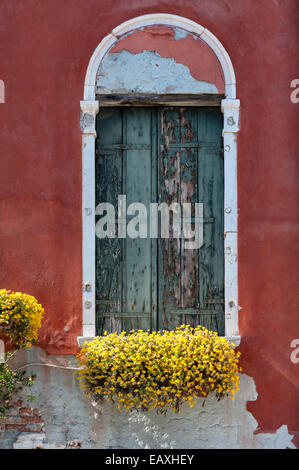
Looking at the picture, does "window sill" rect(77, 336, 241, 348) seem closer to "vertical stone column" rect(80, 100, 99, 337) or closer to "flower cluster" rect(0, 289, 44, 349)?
"vertical stone column" rect(80, 100, 99, 337)

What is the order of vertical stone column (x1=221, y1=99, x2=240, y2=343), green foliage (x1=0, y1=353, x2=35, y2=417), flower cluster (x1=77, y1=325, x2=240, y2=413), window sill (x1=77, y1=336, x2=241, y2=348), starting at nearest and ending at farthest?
flower cluster (x1=77, y1=325, x2=240, y2=413) < green foliage (x1=0, y1=353, x2=35, y2=417) < window sill (x1=77, y1=336, x2=241, y2=348) < vertical stone column (x1=221, y1=99, x2=240, y2=343)

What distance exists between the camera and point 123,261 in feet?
18.7

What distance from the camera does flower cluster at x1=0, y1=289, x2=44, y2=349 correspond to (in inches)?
202

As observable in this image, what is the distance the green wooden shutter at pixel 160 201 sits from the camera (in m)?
5.65

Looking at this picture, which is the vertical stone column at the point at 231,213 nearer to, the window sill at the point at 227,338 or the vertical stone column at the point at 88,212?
the window sill at the point at 227,338

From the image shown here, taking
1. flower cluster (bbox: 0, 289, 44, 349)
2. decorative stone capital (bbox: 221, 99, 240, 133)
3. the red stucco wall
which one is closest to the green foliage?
flower cluster (bbox: 0, 289, 44, 349)

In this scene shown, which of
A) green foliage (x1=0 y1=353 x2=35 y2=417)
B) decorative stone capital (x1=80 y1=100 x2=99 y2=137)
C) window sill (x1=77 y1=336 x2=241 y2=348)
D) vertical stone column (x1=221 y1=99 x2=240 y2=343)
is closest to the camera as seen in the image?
green foliage (x1=0 y1=353 x2=35 y2=417)

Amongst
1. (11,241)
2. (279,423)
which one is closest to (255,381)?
(279,423)

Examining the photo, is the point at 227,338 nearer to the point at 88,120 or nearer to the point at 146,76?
the point at 88,120

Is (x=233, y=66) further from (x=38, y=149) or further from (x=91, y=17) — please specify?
(x=38, y=149)

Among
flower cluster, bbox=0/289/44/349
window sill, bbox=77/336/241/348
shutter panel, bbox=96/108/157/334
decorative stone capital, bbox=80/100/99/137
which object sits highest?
decorative stone capital, bbox=80/100/99/137

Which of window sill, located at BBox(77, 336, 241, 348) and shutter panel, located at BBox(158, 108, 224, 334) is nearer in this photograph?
window sill, located at BBox(77, 336, 241, 348)

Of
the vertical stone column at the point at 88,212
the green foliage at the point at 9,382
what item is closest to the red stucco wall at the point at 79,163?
the vertical stone column at the point at 88,212

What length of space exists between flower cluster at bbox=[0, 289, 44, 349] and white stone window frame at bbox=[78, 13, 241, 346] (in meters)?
0.43
